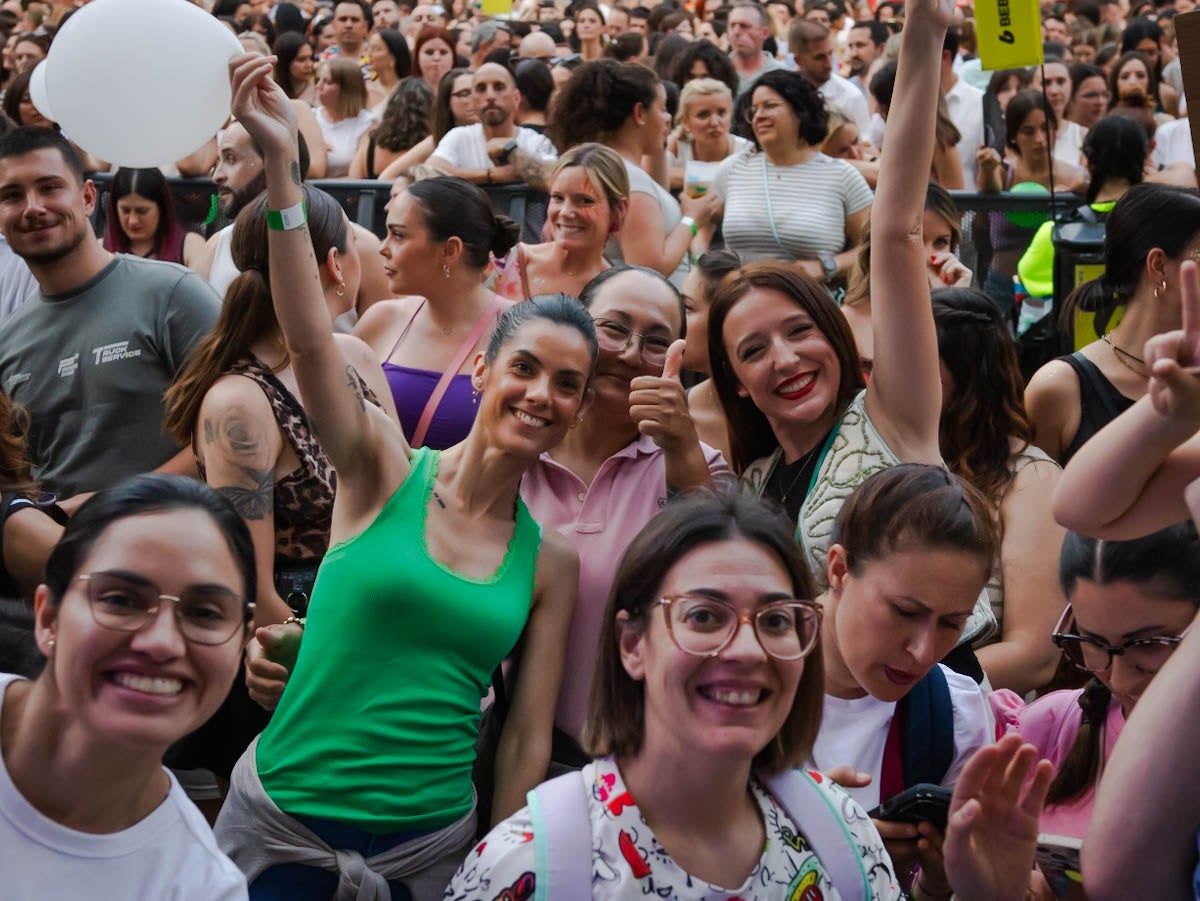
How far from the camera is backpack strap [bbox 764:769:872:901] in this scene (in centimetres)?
212

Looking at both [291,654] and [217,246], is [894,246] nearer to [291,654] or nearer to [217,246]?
[291,654]

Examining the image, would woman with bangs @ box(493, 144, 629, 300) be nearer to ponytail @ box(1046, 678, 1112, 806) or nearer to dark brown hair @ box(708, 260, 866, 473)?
dark brown hair @ box(708, 260, 866, 473)

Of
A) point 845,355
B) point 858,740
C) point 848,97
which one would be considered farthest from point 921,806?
point 848,97

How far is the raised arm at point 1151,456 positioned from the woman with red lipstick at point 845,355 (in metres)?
0.94

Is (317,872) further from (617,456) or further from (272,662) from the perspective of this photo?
(617,456)

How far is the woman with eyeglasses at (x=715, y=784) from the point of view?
6.73 feet

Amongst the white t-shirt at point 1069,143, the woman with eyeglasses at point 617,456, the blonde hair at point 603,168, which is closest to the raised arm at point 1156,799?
the woman with eyeglasses at point 617,456

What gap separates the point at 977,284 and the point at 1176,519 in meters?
5.00

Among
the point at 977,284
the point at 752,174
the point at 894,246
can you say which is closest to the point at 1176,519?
the point at 894,246

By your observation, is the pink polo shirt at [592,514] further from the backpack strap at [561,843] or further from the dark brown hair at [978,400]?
the backpack strap at [561,843]

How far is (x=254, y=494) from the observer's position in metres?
3.39

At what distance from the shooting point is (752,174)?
6254mm

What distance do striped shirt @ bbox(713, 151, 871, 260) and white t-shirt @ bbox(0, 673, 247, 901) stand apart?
172 inches

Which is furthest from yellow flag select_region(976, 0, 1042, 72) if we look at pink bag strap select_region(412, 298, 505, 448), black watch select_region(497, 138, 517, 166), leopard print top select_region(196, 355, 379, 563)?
black watch select_region(497, 138, 517, 166)
